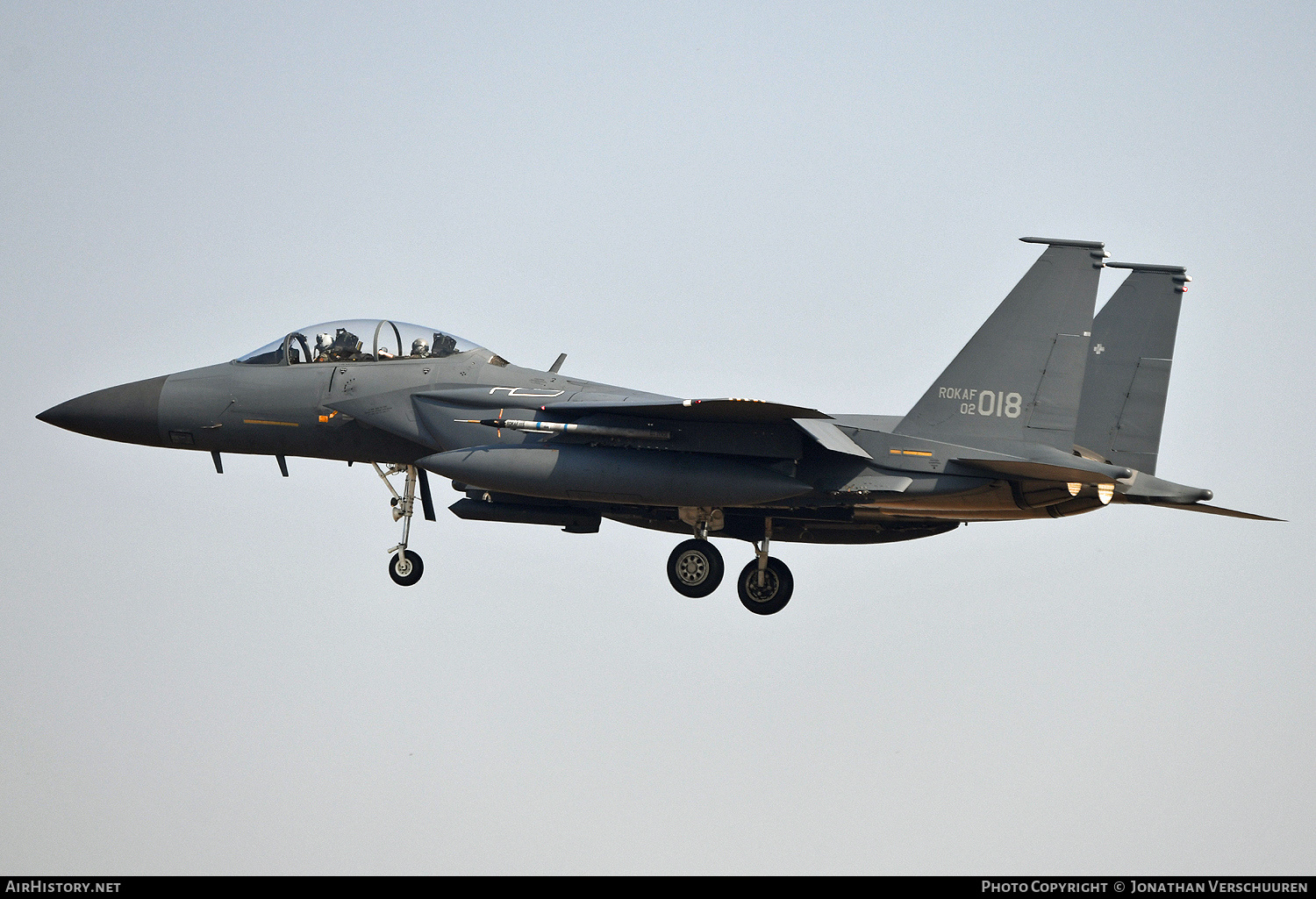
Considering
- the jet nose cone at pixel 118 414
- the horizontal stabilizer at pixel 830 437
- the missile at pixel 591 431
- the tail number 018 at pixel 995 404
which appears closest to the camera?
the horizontal stabilizer at pixel 830 437

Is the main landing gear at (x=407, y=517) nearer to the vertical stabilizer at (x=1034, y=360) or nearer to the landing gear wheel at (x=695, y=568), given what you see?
the landing gear wheel at (x=695, y=568)

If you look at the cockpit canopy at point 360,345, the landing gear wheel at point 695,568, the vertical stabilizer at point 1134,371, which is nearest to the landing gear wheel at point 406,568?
the cockpit canopy at point 360,345

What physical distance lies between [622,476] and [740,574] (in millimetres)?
3094

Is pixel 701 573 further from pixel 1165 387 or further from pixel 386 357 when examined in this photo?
pixel 1165 387

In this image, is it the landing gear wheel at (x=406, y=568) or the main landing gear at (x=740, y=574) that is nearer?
the main landing gear at (x=740, y=574)

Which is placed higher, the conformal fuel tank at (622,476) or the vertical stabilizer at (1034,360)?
the vertical stabilizer at (1034,360)

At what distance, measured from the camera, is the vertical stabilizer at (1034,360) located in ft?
54.1

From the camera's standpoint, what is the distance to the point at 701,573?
59.6ft

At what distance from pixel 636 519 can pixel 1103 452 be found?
18.5 ft

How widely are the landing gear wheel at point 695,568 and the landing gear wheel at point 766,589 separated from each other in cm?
97
